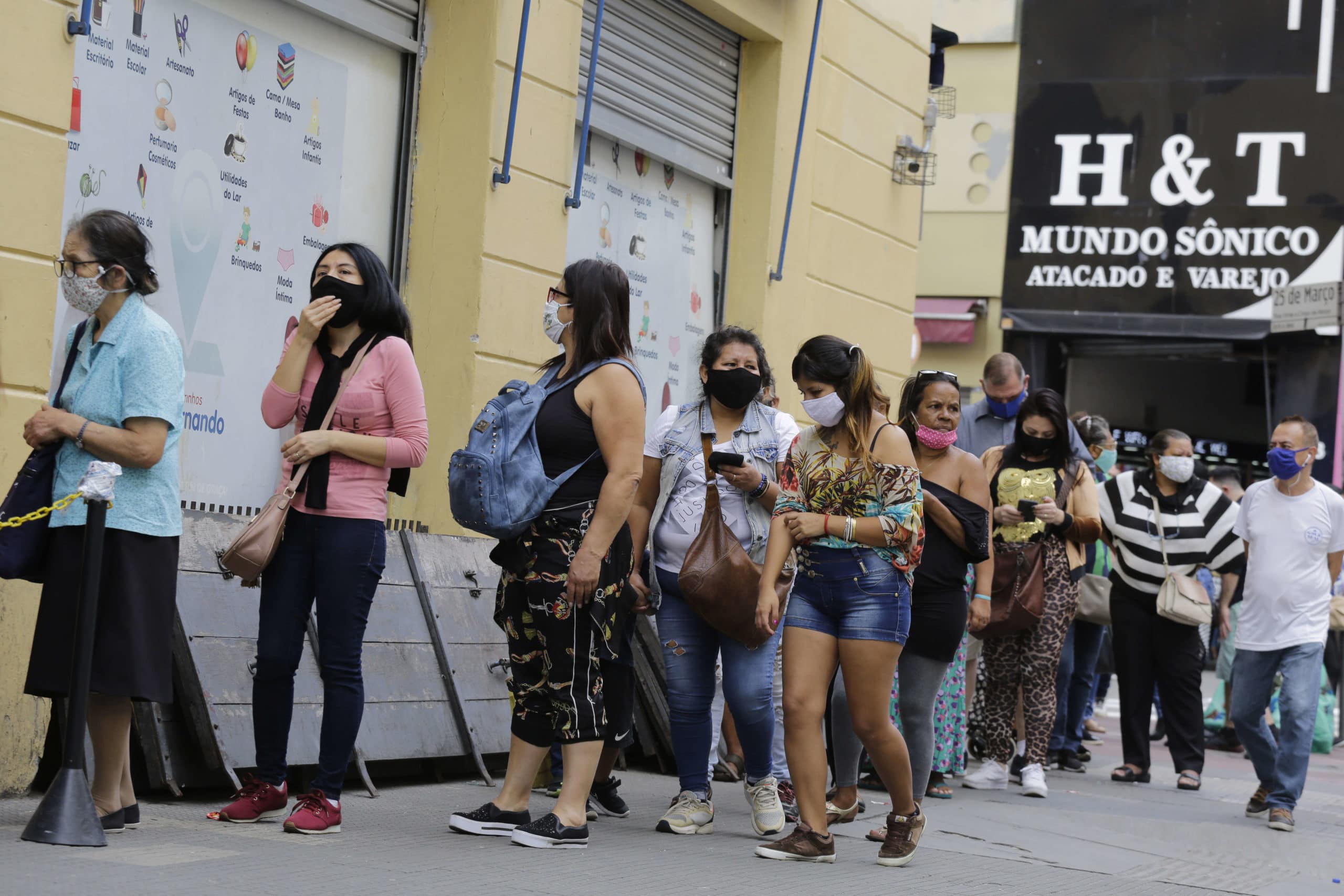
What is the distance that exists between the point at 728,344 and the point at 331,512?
1.79 metres

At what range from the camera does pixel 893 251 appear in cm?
1203

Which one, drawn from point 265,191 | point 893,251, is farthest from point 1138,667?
point 265,191

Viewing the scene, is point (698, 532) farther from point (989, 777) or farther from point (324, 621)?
point (989, 777)

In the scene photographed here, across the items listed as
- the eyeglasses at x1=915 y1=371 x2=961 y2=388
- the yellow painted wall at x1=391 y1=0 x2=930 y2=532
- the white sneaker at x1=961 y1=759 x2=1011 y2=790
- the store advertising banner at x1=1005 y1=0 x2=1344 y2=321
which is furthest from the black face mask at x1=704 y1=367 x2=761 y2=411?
the store advertising banner at x1=1005 y1=0 x2=1344 y2=321

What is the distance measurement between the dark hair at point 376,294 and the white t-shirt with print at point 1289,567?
4.89 metres

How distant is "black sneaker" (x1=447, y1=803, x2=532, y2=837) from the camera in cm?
550

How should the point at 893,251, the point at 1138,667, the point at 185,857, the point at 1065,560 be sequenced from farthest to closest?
the point at 893,251
the point at 1138,667
the point at 1065,560
the point at 185,857

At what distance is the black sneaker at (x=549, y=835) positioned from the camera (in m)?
5.37

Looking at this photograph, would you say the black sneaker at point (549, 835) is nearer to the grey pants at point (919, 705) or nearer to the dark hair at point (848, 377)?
the grey pants at point (919, 705)

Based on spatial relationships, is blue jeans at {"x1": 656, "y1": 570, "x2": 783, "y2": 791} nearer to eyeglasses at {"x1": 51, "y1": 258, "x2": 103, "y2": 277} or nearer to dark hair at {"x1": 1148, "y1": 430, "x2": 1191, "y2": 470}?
eyeglasses at {"x1": 51, "y1": 258, "x2": 103, "y2": 277}

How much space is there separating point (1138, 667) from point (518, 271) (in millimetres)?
4309

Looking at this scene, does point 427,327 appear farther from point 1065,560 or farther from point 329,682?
point 1065,560

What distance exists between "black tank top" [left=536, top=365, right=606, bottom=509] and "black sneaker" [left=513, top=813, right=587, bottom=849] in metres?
1.06

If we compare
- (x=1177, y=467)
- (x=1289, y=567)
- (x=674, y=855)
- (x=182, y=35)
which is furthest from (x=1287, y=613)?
(x=182, y=35)
